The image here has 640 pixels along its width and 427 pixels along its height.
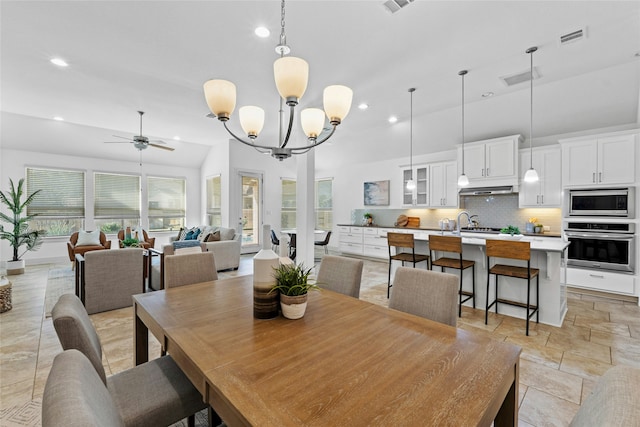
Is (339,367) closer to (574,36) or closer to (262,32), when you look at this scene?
(262,32)

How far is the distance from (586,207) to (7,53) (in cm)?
754

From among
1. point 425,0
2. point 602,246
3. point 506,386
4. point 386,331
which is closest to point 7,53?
point 425,0

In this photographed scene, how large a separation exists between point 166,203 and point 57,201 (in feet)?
7.40

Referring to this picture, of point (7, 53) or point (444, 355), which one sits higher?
point (7, 53)

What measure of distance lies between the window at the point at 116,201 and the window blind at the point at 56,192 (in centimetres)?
33

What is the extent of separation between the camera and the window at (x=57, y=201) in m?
6.37

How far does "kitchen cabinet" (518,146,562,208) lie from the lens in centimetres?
480

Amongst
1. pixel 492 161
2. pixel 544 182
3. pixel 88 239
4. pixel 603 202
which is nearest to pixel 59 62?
pixel 88 239

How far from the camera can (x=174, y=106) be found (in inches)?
182

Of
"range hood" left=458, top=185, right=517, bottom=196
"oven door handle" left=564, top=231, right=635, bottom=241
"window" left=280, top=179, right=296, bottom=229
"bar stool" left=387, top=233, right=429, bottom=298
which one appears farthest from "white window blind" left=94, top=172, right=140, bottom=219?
"oven door handle" left=564, top=231, right=635, bottom=241

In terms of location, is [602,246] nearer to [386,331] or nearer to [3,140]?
[386,331]

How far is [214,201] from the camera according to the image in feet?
25.8

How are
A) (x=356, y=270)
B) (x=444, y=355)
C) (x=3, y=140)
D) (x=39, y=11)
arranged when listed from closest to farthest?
(x=444, y=355)
(x=356, y=270)
(x=39, y=11)
(x=3, y=140)

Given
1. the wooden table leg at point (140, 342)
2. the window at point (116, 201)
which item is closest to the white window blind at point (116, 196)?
the window at point (116, 201)
